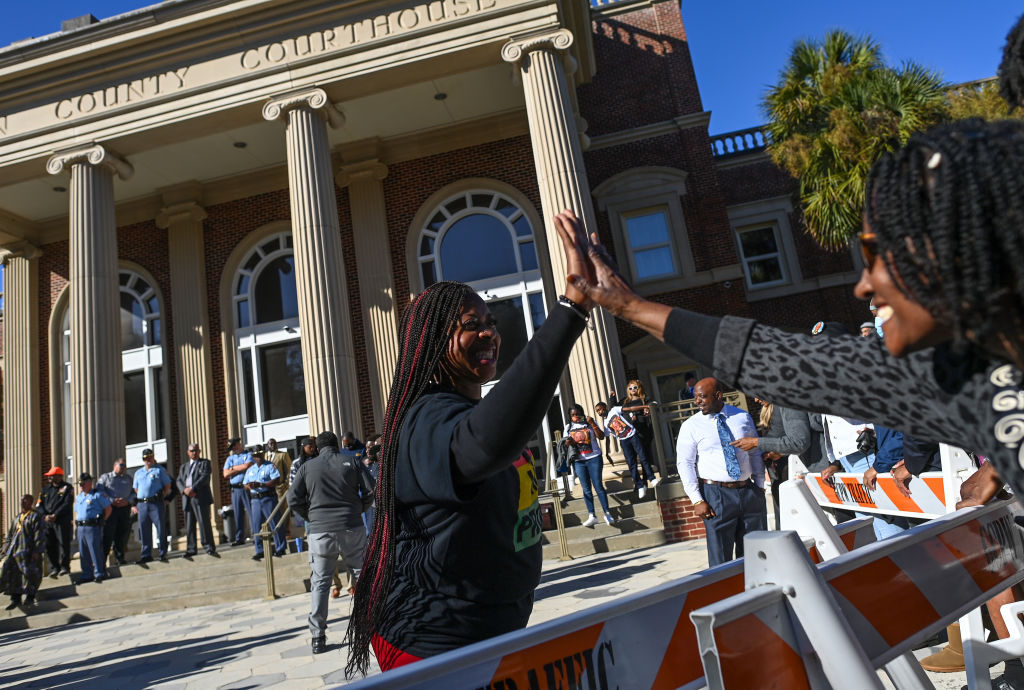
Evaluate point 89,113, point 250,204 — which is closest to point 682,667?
point 89,113

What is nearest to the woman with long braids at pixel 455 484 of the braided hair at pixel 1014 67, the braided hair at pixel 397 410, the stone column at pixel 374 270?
the braided hair at pixel 397 410

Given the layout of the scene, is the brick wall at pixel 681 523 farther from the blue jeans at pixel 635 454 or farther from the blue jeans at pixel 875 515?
the blue jeans at pixel 875 515

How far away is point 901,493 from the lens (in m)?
4.51

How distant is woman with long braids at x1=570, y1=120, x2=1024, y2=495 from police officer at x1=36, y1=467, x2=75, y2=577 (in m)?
13.5

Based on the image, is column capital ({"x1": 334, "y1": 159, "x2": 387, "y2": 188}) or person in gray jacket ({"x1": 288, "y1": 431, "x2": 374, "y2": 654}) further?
column capital ({"x1": 334, "y1": 159, "x2": 387, "y2": 188})

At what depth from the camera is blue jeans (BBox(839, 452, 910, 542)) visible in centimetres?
484

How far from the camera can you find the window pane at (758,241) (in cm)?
2120

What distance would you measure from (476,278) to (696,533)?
30.2 feet

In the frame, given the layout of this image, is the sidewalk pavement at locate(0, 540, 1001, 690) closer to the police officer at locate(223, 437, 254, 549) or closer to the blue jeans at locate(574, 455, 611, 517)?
the blue jeans at locate(574, 455, 611, 517)

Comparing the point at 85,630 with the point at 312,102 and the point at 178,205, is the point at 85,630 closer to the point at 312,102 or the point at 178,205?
the point at 312,102

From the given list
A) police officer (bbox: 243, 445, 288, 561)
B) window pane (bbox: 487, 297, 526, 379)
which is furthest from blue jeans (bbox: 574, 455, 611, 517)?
window pane (bbox: 487, 297, 526, 379)

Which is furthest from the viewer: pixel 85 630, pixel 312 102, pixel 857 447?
pixel 312 102

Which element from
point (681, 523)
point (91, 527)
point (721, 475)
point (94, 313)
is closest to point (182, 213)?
point (94, 313)

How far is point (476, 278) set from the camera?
17812mm
